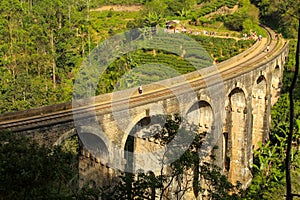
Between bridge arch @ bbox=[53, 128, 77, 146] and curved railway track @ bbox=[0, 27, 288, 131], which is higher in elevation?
curved railway track @ bbox=[0, 27, 288, 131]

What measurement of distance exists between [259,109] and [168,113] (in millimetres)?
12459

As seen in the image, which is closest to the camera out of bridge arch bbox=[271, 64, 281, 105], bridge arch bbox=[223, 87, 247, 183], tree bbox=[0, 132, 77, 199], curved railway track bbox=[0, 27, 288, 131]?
tree bbox=[0, 132, 77, 199]

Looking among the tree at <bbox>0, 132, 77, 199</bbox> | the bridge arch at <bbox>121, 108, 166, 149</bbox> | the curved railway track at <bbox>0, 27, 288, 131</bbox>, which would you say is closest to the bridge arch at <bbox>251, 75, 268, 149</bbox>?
the curved railway track at <bbox>0, 27, 288, 131</bbox>

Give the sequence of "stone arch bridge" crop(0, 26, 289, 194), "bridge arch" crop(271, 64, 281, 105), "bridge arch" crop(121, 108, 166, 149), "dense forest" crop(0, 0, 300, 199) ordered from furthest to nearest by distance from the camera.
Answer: "bridge arch" crop(271, 64, 281, 105) < "bridge arch" crop(121, 108, 166, 149) < "stone arch bridge" crop(0, 26, 289, 194) < "dense forest" crop(0, 0, 300, 199)

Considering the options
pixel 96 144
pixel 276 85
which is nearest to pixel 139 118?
pixel 96 144

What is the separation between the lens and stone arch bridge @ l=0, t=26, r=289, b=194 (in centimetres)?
1551

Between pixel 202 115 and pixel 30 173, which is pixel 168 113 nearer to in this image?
pixel 202 115

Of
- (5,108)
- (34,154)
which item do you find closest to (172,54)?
(5,108)

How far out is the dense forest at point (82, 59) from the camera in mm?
8180

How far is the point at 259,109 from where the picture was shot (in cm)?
2927

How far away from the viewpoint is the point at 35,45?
41.3 m

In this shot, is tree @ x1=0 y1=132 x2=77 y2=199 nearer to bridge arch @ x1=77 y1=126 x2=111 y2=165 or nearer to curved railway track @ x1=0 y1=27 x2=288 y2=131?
curved railway track @ x1=0 y1=27 x2=288 y2=131

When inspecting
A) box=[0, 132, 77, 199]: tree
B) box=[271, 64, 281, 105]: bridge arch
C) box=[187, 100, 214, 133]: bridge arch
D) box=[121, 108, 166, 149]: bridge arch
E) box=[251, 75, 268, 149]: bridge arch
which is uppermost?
box=[271, 64, 281, 105]: bridge arch

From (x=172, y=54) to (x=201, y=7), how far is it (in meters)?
19.9
